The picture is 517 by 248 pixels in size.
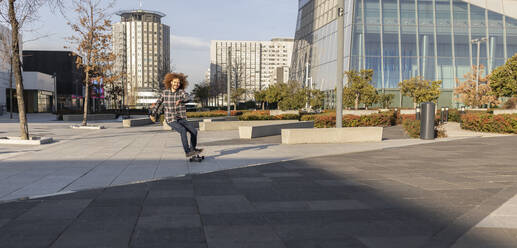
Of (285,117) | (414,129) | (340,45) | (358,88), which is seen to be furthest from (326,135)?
(358,88)

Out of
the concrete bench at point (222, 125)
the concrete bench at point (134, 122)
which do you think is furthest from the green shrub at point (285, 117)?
the concrete bench at point (134, 122)

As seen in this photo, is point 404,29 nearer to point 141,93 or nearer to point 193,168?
point 193,168

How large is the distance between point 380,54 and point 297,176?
4899 centimetres

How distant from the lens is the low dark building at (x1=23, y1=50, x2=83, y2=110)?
3098 inches

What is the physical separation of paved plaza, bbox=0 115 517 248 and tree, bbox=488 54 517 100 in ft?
Answer: 80.4

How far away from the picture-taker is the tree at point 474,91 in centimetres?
4462

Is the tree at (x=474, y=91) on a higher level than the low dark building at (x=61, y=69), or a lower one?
lower

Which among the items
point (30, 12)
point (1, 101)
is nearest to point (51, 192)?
point (30, 12)

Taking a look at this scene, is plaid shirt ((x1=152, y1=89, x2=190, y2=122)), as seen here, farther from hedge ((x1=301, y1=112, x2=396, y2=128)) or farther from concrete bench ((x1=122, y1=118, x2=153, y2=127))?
concrete bench ((x1=122, y1=118, x2=153, y2=127))

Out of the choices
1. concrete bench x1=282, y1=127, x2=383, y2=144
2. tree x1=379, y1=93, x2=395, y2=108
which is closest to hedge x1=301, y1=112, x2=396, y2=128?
concrete bench x1=282, y1=127, x2=383, y2=144

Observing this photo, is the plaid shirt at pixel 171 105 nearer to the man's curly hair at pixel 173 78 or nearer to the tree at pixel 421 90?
the man's curly hair at pixel 173 78

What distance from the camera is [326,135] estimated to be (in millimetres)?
13500

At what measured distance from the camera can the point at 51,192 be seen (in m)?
5.71

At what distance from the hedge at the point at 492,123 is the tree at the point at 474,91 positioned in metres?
26.8
